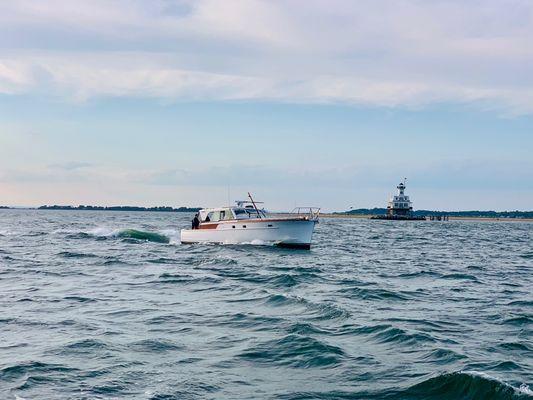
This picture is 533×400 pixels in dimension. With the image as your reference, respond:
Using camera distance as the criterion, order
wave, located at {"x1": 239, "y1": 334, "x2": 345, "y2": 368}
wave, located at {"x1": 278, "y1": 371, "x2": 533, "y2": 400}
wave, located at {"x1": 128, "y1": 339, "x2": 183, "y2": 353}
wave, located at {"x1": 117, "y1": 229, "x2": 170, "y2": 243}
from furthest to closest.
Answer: wave, located at {"x1": 117, "y1": 229, "x2": 170, "y2": 243}
wave, located at {"x1": 128, "y1": 339, "x2": 183, "y2": 353}
wave, located at {"x1": 239, "y1": 334, "x2": 345, "y2": 368}
wave, located at {"x1": 278, "y1": 371, "x2": 533, "y2": 400}

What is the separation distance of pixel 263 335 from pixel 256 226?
2609cm

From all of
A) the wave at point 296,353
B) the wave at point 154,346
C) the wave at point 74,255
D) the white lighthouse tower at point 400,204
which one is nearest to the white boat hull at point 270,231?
the wave at point 74,255

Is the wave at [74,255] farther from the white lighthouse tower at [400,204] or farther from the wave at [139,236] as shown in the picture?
the white lighthouse tower at [400,204]

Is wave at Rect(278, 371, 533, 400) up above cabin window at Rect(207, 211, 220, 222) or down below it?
below

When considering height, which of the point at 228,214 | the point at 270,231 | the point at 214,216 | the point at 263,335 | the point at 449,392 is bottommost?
the point at 449,392

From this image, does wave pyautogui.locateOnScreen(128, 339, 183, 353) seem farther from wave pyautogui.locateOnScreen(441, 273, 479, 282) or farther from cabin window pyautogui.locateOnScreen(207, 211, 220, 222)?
cabin window pyautogui.locateOnScreen(207, 211, 220, 222)

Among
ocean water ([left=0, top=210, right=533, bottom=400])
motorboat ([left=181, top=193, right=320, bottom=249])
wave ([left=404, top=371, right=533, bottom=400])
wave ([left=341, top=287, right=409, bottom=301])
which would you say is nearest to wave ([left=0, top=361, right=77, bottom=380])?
ocean water ([left=0, top=210, right=533, bottom=400])

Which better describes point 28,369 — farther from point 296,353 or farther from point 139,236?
point 139,236

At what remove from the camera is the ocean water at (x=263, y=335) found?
10.7 meters

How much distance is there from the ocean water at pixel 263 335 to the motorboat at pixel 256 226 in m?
12.4

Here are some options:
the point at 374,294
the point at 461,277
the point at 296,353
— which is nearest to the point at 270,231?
the point at 461,277

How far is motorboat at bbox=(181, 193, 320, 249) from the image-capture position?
40.2 m

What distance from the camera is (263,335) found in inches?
570

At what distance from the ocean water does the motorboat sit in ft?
40.8
